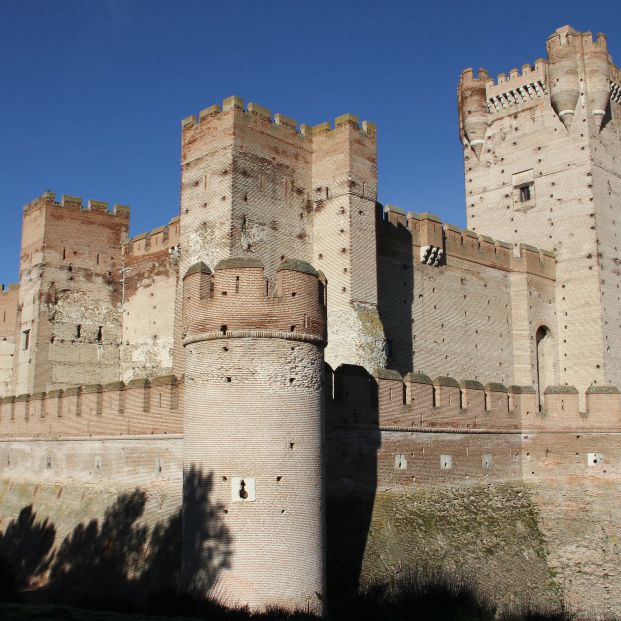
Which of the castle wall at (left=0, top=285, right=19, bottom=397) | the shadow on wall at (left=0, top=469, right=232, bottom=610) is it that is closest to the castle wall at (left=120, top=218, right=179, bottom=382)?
the castle wall at (left=0, top=285, right=19, bottom=397)

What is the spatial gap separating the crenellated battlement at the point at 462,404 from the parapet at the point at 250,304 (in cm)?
358

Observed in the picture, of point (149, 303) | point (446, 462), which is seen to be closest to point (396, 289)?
point (446, 462)

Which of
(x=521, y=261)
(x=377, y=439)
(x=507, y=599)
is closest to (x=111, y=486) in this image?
(x=377, y=439)

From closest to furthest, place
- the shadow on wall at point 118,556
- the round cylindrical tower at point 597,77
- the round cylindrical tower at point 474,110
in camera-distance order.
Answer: the shadow on wall at point 118,556
the round cylindrical tower at point 597,77
the round cylindrical tower at point 474,110

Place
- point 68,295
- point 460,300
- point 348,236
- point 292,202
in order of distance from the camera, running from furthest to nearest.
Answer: point 68,295 → point 460,300 → point 292,202 → point 348,236

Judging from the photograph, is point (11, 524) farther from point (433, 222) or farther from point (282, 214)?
point (433, 222)

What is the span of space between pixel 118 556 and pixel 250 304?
6.23m

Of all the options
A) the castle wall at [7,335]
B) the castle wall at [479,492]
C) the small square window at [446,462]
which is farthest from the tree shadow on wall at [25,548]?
the castle wall at [7,335]

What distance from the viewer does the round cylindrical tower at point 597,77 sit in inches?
1112

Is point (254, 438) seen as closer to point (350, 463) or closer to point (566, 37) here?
point (350, 463)

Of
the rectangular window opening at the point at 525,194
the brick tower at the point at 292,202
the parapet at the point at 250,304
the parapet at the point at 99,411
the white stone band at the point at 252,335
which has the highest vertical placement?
the rectangular window opening at the point at 525,194

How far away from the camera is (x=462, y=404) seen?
18797 mm

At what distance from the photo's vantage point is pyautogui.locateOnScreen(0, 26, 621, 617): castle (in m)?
11.6

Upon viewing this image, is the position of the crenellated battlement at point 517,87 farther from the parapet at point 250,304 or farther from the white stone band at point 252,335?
the white stone band at point 252,335
